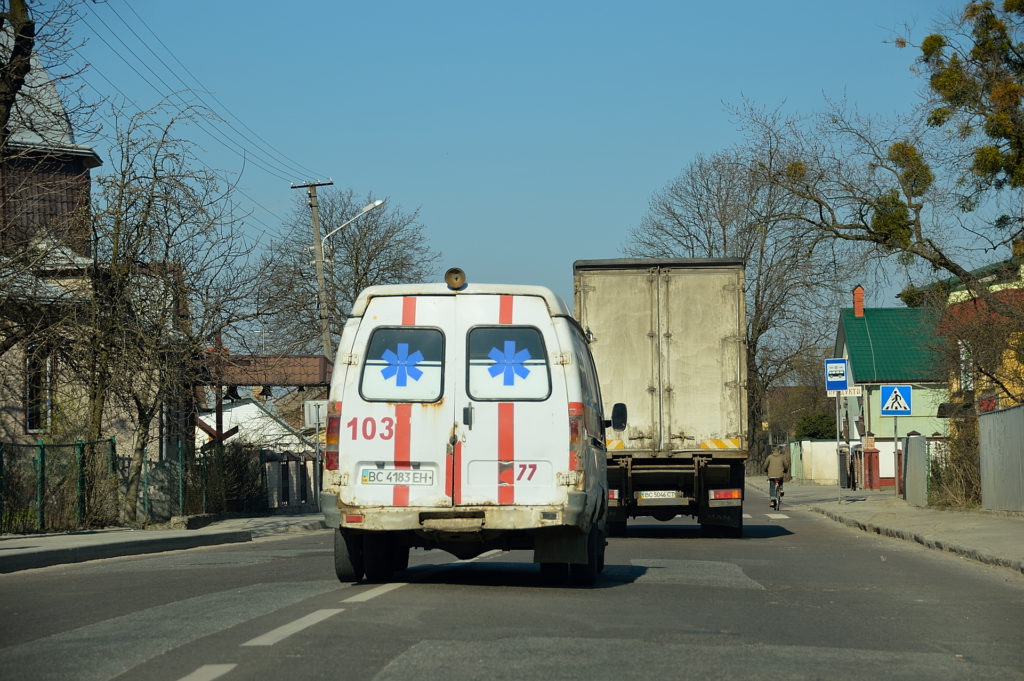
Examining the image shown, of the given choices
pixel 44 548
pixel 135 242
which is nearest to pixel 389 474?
pixel 44 548

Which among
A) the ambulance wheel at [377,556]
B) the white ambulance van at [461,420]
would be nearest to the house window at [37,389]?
the ambulance wheel at [377,556]

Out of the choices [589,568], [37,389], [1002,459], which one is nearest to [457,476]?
[589,568]

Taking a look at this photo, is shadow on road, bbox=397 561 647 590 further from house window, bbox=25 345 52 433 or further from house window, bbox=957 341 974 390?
house window, bbox=957 341 974 390

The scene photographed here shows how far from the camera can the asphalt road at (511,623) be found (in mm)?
6488

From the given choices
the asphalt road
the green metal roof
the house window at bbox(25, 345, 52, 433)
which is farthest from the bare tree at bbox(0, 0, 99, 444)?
the green metal roof

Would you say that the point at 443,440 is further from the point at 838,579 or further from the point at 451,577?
the point at 838,579

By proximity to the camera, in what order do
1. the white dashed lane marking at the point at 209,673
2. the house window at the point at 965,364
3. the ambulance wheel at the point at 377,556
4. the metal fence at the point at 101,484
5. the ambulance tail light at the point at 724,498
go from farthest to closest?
the house window at the point at 965,364 → the metal fence at the point at 101,484 → the ambulance tail light at the point at 724,498 → the ambulance wheel at the point at 377,556 → the white dashed lane marking at the point at 209,673

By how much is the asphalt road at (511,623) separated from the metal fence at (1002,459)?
7.55 metres

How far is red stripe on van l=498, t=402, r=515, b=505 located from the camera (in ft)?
32.7

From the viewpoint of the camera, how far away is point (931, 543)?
17844mm

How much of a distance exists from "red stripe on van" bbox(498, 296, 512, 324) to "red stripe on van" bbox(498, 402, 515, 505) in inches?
27.3

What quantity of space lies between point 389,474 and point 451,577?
6.13ft

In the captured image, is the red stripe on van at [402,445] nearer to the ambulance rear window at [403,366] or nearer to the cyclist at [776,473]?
the ambulance rear window at [403,366]

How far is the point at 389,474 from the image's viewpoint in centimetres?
999
